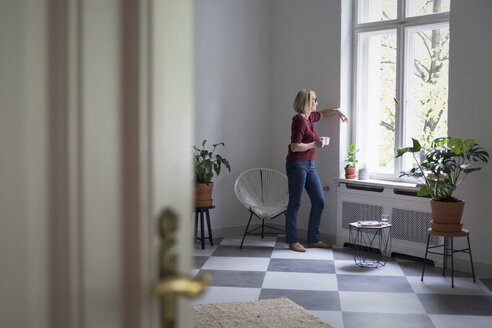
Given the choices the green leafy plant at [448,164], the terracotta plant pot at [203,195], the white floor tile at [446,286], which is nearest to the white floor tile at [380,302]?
the white floor tile at [446,286]

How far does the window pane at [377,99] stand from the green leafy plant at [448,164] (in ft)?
3.28

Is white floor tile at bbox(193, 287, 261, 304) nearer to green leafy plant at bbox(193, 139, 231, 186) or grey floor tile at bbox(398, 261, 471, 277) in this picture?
grey floor tile at bbox(398, 261, 471, 277)

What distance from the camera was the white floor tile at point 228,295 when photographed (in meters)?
3.87

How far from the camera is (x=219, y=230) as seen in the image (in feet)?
20.1

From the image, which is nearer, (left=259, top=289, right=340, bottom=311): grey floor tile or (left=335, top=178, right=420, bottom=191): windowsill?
(left=259, top=289, right=340, bottom=311): grey floor tile

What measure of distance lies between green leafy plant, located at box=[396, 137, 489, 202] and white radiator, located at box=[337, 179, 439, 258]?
0.46m

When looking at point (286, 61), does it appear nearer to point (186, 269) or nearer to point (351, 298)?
point (351, 298)

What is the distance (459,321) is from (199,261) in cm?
241

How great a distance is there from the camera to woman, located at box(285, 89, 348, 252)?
17.3ft

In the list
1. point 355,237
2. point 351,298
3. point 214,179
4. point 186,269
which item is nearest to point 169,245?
point 186,269

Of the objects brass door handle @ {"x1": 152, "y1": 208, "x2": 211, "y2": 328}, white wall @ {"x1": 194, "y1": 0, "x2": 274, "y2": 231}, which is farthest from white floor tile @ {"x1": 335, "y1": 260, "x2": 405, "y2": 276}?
brass door handle @ {"x1": 152, "y1": 208, "x2": 211, "y2": 328}

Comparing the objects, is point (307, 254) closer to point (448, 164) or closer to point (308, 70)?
point (448, 164)

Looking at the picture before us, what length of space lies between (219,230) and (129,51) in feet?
17.9

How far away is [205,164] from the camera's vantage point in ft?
Answer: 17.9
